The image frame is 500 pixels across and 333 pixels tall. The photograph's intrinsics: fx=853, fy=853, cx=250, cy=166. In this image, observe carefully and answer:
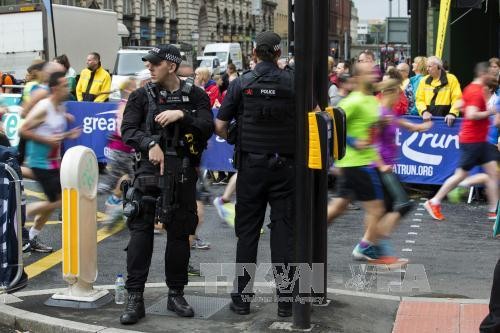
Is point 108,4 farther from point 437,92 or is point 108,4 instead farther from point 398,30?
point 437,92

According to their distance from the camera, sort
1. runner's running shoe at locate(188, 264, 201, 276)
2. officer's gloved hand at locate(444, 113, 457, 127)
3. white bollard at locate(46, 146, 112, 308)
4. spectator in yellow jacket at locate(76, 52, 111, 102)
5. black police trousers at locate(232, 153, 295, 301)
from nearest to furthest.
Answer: black police trousers at locate(232, 153, 295, 301)
white bollard at locate(46, 146, 112, 308)
runner's running shoe at locate(188, 264, 201, 276)
officer's gloved hand at locate(444, 113, 457, 127)
spectator in yellow jacket at locate(76, 52, 111, 102)

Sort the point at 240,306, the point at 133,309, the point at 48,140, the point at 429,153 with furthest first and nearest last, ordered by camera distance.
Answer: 1. the point at 429,153
2. the point at 48,140
3. the point at 240,306
4. the point at 133,309

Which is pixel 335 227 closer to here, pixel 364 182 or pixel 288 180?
pixel 364 182

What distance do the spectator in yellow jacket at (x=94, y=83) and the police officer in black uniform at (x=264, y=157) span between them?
955 centimetres

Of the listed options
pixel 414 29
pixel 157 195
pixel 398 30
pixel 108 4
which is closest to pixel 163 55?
pixel 157 195

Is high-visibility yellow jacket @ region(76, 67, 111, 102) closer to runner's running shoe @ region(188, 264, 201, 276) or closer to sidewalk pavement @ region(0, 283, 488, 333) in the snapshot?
runner's running shoe @ region(188, 264, 201, 276)

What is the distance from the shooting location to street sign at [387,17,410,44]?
87.7 feet

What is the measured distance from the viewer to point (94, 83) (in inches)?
616

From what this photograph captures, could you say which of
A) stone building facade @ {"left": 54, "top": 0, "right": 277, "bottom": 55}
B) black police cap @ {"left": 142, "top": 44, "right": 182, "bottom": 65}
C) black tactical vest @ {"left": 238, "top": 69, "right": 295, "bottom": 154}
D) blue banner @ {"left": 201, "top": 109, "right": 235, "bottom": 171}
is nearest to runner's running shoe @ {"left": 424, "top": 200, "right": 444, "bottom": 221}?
blue banner @ {"left": 201, "top": 109, "right": 235, "bottom": 171}

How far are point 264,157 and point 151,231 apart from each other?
38.3 inches

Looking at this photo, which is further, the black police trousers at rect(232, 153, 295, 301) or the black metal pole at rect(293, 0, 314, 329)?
the black police trousers at rect(232, 153, 295, 301)

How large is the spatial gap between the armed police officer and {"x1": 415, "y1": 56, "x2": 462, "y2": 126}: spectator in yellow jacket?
23.6ft

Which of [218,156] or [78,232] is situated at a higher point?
[78,232]

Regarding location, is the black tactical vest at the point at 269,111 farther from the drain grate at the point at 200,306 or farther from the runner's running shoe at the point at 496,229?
the runner's running shoe at the point at 496,229
